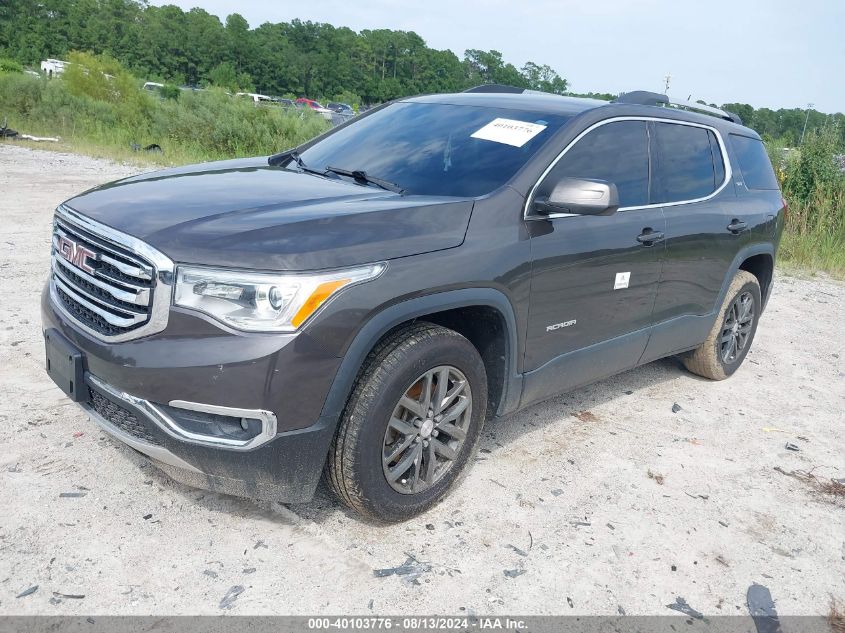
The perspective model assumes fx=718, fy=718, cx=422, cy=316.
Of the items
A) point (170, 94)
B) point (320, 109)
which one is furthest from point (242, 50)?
point (170, 94)

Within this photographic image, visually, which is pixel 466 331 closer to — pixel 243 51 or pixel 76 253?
pixel 76 253

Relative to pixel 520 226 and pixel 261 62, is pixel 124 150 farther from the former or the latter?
pixel 261 62

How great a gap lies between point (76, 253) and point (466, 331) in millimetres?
1725

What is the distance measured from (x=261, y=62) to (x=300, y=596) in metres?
102

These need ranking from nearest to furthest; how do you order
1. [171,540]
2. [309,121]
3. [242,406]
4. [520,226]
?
[242,406]
[171,540]
[520,226]
[309,121]

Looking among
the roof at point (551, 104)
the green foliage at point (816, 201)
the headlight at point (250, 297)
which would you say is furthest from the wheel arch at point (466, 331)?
the green foliage at point (816, 201)

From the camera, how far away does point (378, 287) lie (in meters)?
2.70

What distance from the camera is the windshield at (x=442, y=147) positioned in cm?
345

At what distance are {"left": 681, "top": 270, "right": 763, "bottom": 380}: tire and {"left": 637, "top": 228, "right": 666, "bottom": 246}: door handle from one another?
120 centimetres

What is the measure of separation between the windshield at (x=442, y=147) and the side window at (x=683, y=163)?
0.88 m

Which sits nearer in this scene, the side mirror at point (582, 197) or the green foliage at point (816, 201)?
the side mirror at point (582, 197)

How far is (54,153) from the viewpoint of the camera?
17.5 meters

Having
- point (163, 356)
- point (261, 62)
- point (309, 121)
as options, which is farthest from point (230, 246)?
point (261, 62)

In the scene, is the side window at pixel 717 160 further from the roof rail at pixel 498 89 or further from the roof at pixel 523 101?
the roof rail at pixel 498 89
